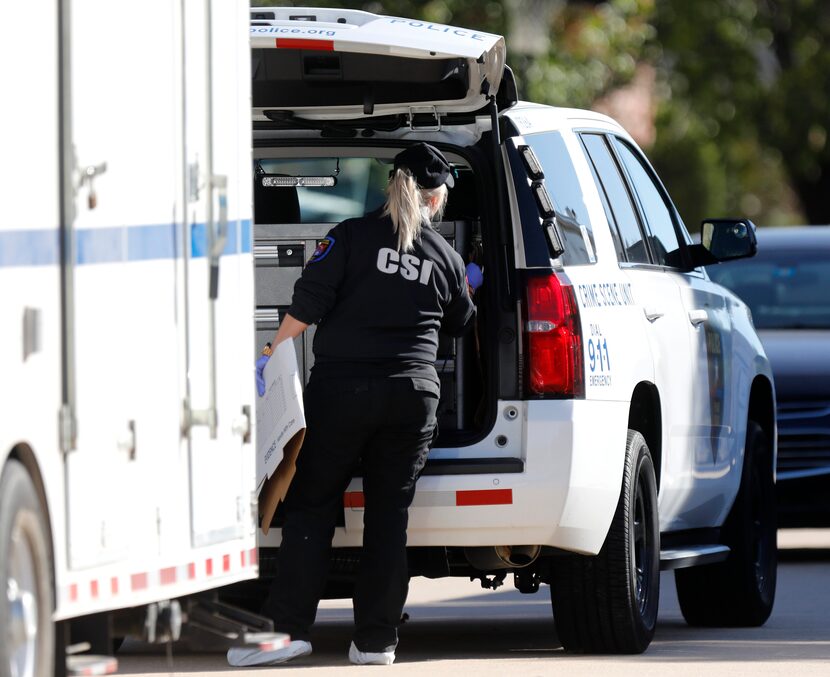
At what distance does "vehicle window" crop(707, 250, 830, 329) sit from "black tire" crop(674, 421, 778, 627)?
2.88 meters

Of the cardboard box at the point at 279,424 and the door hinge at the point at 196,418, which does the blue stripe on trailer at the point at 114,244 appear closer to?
the door hinge at the point at 196,418

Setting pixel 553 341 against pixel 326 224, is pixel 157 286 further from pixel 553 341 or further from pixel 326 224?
pixel 326 224

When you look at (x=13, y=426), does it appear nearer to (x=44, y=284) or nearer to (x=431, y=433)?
(x=44, y=284)

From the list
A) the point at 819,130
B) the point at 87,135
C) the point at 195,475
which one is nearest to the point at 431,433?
the point at 195,475

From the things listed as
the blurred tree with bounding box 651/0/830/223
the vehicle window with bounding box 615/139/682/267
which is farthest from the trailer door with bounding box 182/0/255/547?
the blurred tree with bounding box 651/0/830/223

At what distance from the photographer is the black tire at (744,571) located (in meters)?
9.49

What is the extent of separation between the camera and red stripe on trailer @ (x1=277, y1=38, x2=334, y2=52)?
24.3ft

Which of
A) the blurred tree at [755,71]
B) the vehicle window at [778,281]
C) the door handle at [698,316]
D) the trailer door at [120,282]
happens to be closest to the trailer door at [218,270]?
the trailer door at [120,282]

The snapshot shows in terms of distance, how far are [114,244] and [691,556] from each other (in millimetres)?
3751

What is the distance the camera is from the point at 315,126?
8086 millimetres

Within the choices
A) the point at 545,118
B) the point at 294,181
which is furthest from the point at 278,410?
the point at 545,118

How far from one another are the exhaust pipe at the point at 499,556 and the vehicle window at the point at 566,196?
1.04m

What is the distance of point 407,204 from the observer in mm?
7551

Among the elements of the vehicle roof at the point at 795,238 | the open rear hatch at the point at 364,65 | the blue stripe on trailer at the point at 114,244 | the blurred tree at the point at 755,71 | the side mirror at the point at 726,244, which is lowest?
the blue stripe on trailer at the point at 114,244
